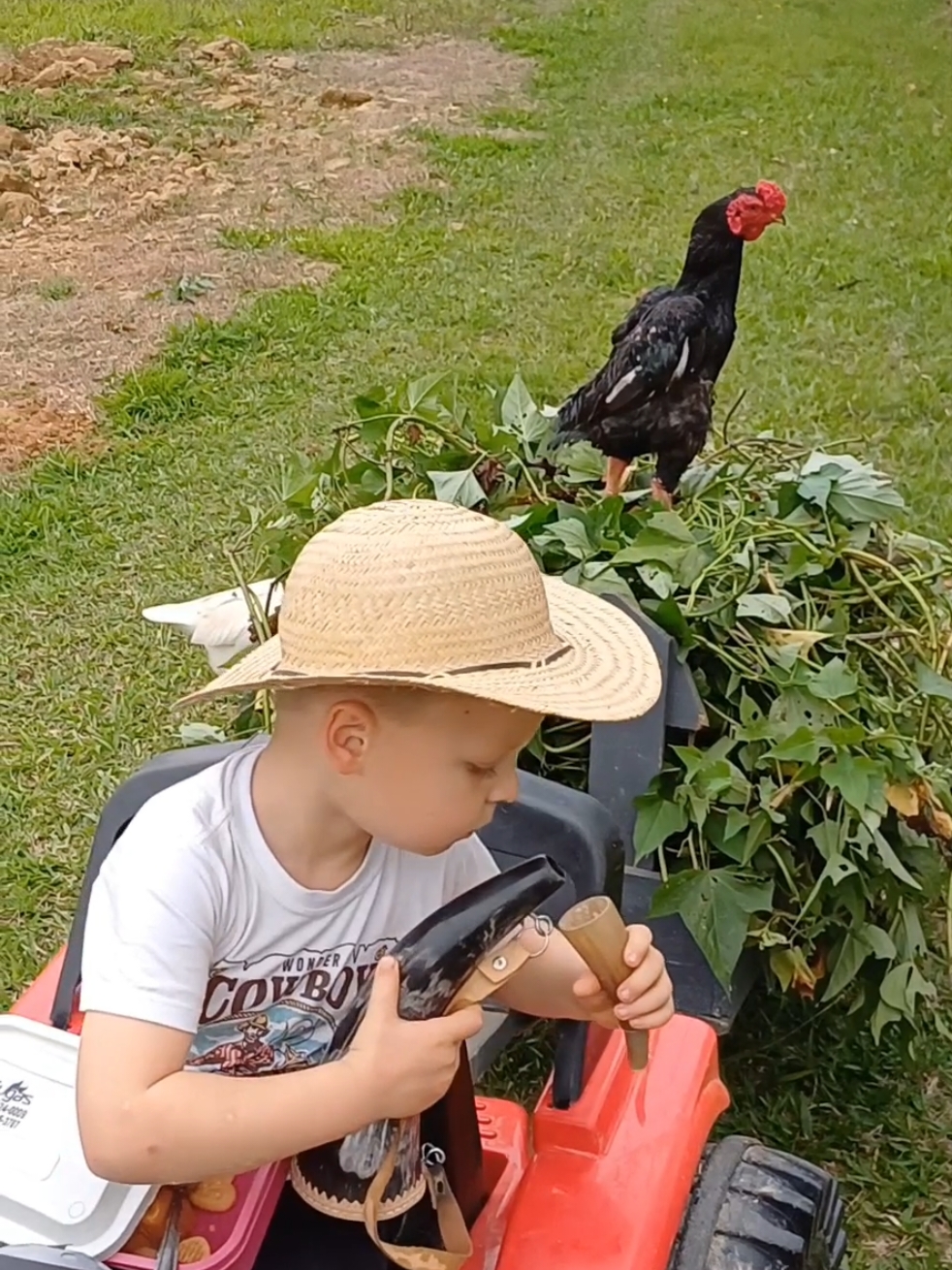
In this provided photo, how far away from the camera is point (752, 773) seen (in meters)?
1.78

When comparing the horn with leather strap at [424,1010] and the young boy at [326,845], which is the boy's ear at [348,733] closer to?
the young boy at [326,845]

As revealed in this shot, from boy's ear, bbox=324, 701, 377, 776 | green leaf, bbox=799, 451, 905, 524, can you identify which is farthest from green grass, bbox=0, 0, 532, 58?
boy's ear, bbox=324, 701, 377, 776

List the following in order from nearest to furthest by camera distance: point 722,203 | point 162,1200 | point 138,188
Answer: point 162,1200 → point 722,203 → point 138,188

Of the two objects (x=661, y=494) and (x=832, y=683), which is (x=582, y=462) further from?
(x=832, y=683)

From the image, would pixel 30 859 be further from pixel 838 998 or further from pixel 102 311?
pixel 102 311

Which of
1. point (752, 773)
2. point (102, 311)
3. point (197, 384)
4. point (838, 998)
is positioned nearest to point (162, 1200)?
point (752, 773)

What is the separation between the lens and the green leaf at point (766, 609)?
72.2 inches

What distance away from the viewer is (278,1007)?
3.98 feet

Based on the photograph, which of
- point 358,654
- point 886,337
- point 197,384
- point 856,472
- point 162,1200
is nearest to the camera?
point 358,654

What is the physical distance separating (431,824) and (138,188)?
540cm

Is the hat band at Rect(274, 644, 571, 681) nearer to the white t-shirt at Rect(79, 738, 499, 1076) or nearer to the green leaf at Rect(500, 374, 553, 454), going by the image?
the white t-shirt at Rect(79, 738, 499, 1076)

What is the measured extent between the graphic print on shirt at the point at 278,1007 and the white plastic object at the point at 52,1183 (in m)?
0.11

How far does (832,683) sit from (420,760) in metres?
0.80

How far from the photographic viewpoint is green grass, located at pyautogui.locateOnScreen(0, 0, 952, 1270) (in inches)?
82.4
